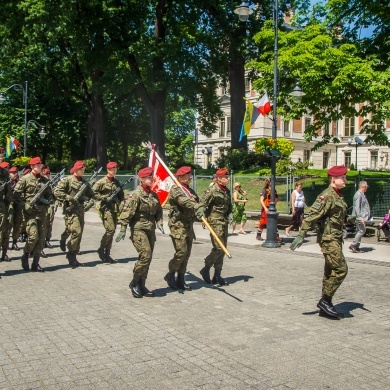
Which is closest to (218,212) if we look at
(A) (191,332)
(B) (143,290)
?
(B) (143,290)

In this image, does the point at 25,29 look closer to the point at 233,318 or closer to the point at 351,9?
the point at 351,9

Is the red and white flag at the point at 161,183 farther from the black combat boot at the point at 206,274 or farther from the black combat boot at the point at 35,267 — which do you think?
the black combat boot at the point at 35,267

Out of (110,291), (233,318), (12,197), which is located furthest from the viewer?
(12,197)

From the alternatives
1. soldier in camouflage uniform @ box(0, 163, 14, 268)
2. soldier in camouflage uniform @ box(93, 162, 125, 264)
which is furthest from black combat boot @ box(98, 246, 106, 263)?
soldier in camouflage uniform @ box(0, 163, 14, 268)

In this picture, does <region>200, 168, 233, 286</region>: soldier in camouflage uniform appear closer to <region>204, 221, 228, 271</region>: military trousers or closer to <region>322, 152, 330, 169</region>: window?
<region>204, 221, 228, 271</region>: military trousers

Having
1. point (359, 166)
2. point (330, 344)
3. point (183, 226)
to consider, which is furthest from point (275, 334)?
point (359, 166)

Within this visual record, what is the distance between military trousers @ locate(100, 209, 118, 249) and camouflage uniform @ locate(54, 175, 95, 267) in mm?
524

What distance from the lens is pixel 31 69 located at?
40219 millimetres

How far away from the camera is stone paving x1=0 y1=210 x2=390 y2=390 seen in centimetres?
529

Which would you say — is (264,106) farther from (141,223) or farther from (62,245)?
(141,223)

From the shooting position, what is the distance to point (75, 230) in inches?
457

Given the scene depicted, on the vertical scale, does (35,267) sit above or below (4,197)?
below

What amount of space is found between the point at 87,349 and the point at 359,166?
6573cm

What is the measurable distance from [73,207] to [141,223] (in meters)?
3.35
